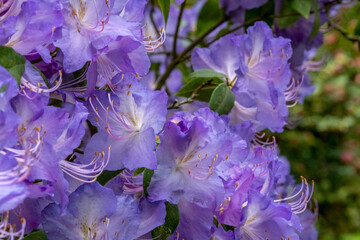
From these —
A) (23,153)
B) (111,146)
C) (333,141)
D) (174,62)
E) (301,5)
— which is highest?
(23,153)

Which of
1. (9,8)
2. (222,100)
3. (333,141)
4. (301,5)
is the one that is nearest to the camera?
(9,8)

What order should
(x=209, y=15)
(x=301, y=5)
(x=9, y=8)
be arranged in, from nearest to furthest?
1. (x=9, y=8)
2. (x=301, y=5)
3. (x=209, y=15)

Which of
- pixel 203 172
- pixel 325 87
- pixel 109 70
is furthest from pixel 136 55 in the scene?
pixel 325 87

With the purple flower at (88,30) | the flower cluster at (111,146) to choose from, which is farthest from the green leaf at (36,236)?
the purple flower at (88,30)

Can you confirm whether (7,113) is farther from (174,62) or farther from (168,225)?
(174,62)

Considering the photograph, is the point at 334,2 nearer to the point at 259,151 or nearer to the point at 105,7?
the point at 259,151

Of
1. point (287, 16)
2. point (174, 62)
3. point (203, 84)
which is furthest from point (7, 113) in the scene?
point (287, 16)

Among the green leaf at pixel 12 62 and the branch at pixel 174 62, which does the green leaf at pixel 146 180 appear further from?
the branch at pixel 174 62
